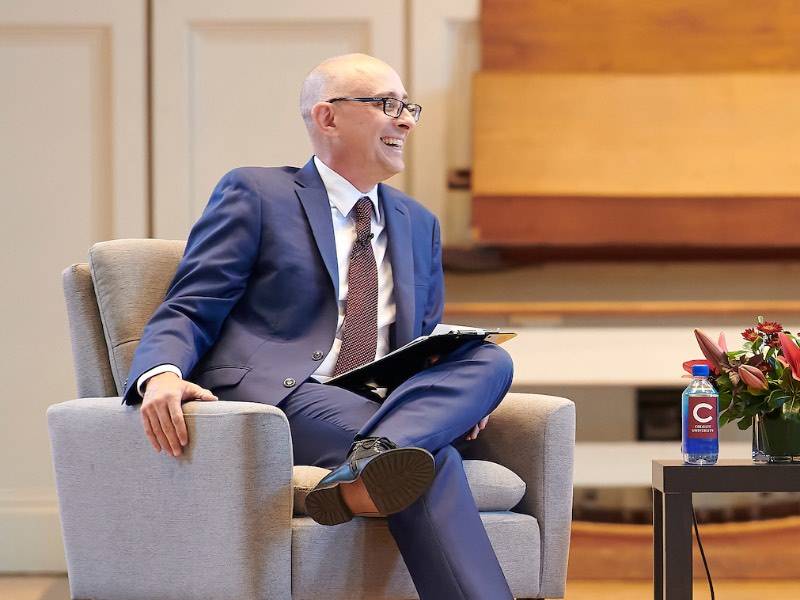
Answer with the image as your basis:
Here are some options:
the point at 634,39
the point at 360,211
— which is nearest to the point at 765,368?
the point at 360,211

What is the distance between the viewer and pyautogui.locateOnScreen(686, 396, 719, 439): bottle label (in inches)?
73.5

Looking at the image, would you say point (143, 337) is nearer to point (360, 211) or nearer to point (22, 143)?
point (360, 211)

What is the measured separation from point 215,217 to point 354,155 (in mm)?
341

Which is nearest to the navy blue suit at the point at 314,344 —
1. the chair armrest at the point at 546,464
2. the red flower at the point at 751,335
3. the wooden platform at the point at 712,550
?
the chair armrest at the point at 546,464

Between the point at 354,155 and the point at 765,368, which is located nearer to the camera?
the point at 765,368

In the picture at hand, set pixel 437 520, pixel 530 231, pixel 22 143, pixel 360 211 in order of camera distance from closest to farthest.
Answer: pixel 437 520
pixel 360 211
pixel 530 231
pixel 22 143

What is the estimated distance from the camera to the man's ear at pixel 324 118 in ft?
7.55

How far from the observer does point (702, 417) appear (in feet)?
6.13

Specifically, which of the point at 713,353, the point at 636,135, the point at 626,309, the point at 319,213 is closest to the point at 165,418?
the point at 319,213

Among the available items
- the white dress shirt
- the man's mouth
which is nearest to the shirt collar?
the white dress shirt

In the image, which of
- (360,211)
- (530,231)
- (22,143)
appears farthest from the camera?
(22,143)

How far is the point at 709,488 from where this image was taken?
181 cm

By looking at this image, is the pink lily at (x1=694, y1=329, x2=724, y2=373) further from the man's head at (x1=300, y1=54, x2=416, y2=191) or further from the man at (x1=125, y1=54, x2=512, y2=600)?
the man's head at (x1=300, y1=54, x2=416, y2=191)

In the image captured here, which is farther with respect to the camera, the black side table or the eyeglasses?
the eyeglasses
